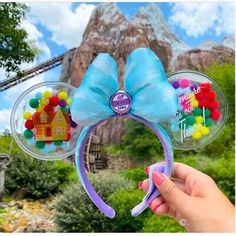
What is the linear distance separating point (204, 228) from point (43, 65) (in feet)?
8.38

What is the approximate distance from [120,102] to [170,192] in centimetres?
16

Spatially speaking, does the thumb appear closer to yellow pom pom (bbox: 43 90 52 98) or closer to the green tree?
yellow pom pom (bbox: 43 90 52 98)

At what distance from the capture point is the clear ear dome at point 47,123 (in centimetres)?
96

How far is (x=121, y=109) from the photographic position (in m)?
0.90

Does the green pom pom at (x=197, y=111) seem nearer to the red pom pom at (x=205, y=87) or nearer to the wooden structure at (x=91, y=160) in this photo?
the red pom pom at (x=205, y=87)

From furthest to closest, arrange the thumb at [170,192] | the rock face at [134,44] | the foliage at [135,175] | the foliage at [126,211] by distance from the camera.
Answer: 1. the rock face at [134,44]
2. the foliage at [135,175]
3. the foliage at [126,211]
4. the thumb at [170,192]

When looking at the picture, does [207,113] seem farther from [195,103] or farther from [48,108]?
[48,108]

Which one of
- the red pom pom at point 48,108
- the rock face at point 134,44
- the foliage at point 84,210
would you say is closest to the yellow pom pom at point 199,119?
the red pom pom at point 48,108

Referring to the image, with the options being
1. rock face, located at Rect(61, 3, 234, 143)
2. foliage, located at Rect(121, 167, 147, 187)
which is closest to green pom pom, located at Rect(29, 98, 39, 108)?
foliage, located at Rect(121, 167, 147, 187)

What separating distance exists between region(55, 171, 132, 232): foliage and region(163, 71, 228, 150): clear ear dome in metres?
1.74

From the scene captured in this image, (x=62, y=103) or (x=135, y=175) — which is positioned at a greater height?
(x=135, y=175)

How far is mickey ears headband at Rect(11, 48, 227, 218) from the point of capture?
0.90m

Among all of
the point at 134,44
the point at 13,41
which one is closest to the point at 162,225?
the point at 13,41

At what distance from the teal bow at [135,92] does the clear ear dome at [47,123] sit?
58 millimetres
